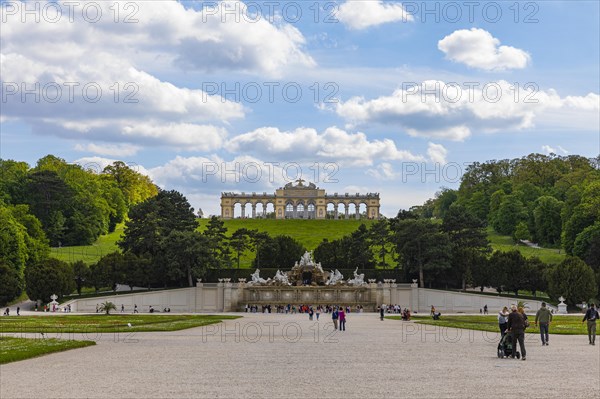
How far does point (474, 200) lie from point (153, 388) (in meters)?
119

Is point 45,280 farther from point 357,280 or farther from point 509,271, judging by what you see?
point 509,271

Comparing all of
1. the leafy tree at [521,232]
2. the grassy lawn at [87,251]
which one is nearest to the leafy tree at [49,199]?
the grassy lawn at [87,251]

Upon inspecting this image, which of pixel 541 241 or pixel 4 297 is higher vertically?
pixel 541 241

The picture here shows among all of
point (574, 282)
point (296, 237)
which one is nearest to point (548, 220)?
point (574, 282)

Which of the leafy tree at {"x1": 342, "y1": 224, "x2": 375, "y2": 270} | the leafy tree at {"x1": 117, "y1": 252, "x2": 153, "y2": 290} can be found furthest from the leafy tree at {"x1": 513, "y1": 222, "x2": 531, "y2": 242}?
the leafy tree at {"x1": 117, "y1": 252, "x2": 153, "y2": 290}

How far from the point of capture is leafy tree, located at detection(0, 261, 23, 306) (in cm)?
6562

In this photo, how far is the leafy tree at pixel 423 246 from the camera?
7938 cm

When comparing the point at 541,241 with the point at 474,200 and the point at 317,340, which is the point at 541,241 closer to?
the point at 474,200

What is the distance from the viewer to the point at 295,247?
92.0 meters

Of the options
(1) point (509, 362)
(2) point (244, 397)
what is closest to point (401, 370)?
(1) point (509, 362)

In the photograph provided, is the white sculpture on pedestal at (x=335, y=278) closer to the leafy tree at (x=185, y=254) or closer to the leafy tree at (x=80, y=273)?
the leafy tree at (x=185, y=254)

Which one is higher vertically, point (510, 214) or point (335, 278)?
point (510, 214)

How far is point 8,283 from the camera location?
216ft

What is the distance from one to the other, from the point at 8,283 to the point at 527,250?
5767 centimetres
